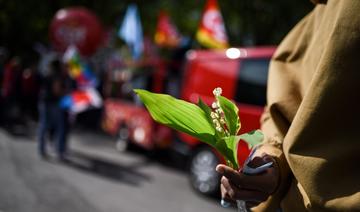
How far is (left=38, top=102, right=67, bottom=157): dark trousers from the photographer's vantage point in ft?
25.4

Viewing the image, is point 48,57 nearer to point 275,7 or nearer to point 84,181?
point 275,7

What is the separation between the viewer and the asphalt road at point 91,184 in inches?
200

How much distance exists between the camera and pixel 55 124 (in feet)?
26.0

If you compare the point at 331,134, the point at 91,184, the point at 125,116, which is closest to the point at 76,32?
the point at 125,116

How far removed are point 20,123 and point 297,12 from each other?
8.12 m

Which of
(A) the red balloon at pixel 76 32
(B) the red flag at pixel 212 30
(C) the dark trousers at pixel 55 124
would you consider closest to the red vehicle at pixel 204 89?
(B) the red flag at pixel 212 30

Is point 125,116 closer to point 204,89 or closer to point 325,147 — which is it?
point 204,89

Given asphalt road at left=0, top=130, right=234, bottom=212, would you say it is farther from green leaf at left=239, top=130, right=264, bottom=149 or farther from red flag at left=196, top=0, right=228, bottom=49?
green leaf at left=239, top=130, right=264, bottom=149

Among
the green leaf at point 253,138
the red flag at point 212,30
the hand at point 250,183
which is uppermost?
the green leaf at point 253,138

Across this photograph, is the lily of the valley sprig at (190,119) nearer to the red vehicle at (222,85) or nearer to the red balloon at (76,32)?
the red vehicle at (222,85)

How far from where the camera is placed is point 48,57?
15328mm

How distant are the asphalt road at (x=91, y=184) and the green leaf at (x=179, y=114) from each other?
386cm

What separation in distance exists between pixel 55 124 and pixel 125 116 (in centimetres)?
189

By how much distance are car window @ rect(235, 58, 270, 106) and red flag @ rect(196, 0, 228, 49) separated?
3.12 metres
